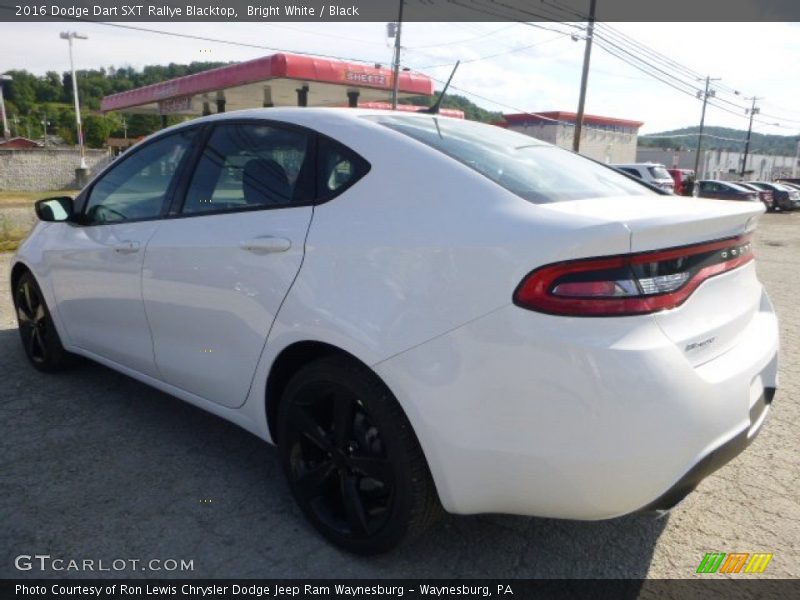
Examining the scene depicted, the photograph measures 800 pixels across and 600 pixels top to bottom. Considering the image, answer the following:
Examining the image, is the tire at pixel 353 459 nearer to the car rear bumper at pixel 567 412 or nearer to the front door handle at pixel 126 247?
the car rear bumper at pixel 567 412

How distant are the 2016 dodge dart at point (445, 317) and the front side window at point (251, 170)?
0.01 m

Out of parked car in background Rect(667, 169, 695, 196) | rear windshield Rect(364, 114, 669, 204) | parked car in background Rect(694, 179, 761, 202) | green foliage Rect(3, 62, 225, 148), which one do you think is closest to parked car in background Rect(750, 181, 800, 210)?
parked car in background Rect(694, 179, 761, 202)

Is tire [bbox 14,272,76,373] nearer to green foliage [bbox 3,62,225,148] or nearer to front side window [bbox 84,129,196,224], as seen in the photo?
front side window [bbox 84,129,196,224]

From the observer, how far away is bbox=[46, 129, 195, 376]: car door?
3.04 metres

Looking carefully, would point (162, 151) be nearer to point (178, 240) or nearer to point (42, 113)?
point (178, 240)

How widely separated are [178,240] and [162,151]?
2.30 feet

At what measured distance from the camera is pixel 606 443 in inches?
66.9

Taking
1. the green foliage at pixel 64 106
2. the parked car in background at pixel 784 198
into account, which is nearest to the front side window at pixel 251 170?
the parked car in background at pixel 784 198

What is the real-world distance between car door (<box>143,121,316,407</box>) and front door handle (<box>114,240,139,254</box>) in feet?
0.39

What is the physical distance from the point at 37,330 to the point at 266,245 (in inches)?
102

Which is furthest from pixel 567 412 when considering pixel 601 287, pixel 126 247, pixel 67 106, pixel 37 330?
pixel 67 106

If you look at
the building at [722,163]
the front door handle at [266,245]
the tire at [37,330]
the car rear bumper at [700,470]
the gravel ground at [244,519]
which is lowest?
the building at [722,163]

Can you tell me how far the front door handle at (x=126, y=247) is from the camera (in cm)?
301

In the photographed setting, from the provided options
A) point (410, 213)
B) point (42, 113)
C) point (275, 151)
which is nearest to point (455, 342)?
point (410, 213)
